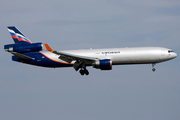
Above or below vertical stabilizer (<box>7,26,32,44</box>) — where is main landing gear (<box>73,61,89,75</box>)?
below

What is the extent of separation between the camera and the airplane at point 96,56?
57469mm

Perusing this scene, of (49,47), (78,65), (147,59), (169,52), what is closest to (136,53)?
(147,59)

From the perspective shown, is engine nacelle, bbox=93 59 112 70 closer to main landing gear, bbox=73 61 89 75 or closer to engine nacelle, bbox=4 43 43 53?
main landing gear, bbox=73 61 89 75

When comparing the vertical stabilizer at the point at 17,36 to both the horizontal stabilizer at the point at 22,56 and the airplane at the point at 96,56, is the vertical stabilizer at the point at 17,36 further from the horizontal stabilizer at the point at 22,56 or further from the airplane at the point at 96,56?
the horizontal stabilizer at the point at 22,56

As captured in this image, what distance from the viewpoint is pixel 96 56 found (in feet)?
193

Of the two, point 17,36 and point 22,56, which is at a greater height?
point 17,36

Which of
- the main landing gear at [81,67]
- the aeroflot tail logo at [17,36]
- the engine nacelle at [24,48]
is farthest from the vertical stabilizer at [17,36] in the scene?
the main landing gear at [81,67]

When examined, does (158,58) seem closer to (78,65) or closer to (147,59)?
(147,59)

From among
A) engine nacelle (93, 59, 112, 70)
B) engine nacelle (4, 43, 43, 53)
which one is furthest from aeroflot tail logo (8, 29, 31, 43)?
engine nacelle (93, 59, 112, 70)

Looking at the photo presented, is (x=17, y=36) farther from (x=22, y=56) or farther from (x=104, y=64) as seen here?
(x=104, y=64)

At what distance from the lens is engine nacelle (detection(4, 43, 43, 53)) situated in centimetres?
5741

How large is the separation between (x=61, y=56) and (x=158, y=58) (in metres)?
17.2

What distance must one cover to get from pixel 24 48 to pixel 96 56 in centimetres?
1284

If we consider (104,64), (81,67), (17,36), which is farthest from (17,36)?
(104,64)
